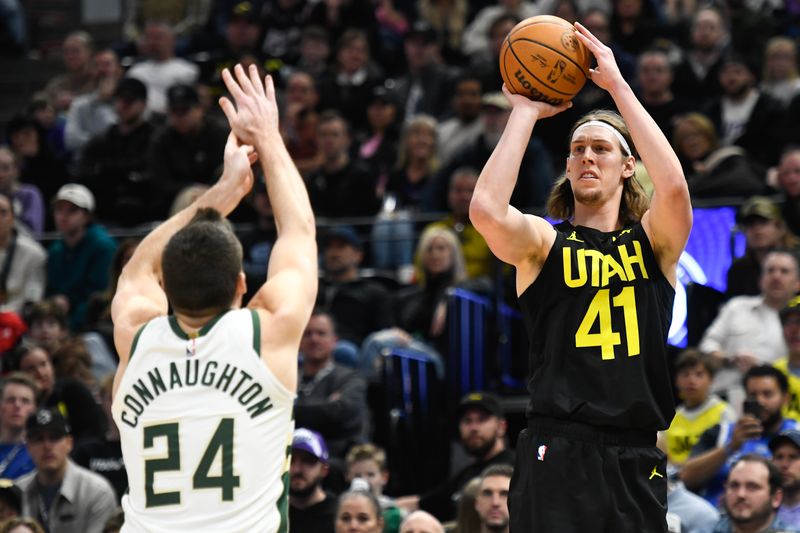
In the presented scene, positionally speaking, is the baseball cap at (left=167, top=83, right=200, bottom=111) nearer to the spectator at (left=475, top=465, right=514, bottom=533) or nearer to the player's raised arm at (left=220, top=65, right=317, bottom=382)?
the spectator at (left=475, top=465, right=514, bottom=533)

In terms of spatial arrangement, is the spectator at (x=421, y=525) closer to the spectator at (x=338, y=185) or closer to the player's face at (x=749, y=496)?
the player's face at (x=749, y=496)

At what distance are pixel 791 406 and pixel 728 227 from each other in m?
2.36

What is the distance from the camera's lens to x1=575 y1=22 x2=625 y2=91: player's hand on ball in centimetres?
606

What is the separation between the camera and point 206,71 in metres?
17.9

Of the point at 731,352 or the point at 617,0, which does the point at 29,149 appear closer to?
the point at 617,0

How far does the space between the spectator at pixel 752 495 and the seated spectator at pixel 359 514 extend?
2.24 metres

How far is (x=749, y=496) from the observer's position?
31.1ft

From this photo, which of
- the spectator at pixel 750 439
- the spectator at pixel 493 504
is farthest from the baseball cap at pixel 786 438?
the spectator at pixel 493 504

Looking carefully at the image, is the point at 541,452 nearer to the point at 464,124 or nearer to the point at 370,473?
the point at 370,473

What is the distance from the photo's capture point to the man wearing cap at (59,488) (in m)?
10.8

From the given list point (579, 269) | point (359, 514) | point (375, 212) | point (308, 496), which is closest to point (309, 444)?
point (308, 496)

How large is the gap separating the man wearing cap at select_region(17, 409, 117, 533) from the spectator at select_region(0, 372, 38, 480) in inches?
21.1

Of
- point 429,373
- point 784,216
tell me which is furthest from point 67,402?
point 784,216

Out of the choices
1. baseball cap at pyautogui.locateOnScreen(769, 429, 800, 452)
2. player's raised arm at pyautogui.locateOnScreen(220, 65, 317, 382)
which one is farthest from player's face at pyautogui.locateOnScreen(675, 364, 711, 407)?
player's raised arm at pyautogui.locateOnScreen(220, 65, 317, 382)
